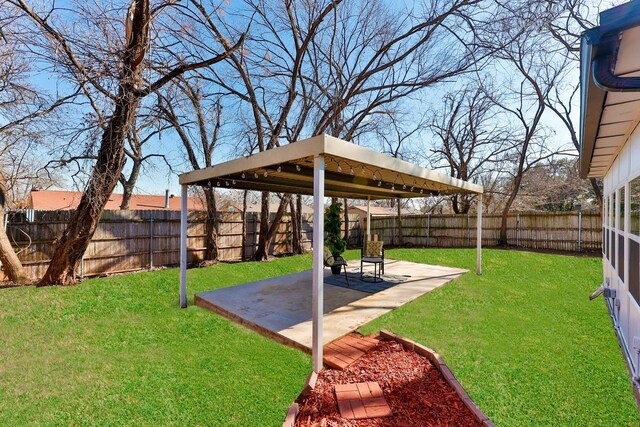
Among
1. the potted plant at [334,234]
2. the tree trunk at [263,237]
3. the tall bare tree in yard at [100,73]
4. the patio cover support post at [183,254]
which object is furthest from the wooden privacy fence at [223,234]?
the potted plant at [334,234]

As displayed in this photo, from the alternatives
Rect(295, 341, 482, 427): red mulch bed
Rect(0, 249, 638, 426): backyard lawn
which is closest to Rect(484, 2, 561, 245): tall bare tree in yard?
Rect(0, 249, 638, 426): backyard lawn

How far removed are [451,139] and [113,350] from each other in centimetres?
1649

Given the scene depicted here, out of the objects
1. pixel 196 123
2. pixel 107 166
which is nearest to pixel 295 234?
pixel 196 123

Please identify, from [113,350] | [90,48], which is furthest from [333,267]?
[90,48]

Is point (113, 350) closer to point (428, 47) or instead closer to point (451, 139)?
point (428, 47)

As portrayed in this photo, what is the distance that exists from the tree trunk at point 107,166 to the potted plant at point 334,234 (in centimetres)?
479

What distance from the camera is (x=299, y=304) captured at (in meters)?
4.91

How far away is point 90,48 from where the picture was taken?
5.04 metres

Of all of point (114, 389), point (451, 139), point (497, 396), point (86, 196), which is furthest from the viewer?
point (451, 139)

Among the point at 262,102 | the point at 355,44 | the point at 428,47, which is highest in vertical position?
the point at 355,44

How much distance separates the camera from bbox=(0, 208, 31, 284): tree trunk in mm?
6152

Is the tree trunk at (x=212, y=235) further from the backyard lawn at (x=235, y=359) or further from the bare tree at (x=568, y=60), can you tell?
the bare tree at (x=568, y=60)

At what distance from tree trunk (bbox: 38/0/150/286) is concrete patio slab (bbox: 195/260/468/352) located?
127 inches

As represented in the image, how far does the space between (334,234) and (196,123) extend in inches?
243
